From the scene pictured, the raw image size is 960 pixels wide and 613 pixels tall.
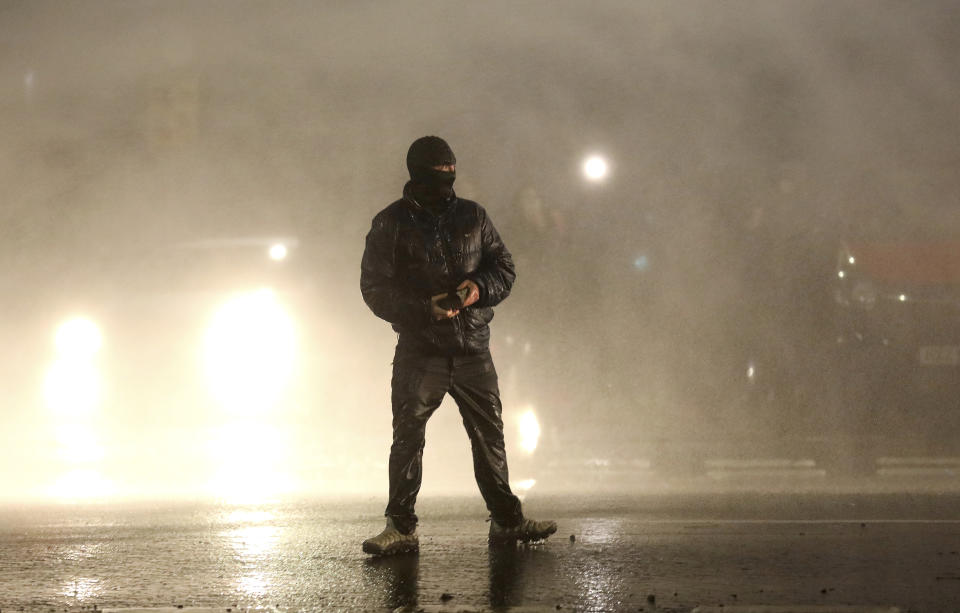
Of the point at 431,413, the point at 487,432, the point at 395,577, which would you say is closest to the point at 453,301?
the point at 431,413

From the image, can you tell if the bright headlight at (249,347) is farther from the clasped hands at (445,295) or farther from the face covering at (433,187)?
the clasped hands at (445,295)

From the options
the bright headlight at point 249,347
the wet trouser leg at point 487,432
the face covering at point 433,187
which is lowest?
the wet trouser leg at point 487,432

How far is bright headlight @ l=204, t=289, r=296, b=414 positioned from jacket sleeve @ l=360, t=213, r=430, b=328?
18.9 meters

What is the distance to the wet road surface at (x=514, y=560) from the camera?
12.5ft

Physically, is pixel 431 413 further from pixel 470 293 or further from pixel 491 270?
pixel 491 270

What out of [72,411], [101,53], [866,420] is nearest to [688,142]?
[866,420]

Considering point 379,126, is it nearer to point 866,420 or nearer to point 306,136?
point 306,136

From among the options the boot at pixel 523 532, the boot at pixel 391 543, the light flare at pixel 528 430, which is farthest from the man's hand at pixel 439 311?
the light flare at pixel 528 430

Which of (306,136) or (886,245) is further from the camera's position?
(306,136)

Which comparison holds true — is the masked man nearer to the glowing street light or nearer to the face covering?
the face covering

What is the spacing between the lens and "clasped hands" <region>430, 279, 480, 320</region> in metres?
4.80

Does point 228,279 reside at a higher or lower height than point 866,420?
higher

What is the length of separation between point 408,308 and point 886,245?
9825 millimetres

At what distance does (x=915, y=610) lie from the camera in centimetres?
354
